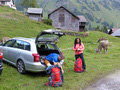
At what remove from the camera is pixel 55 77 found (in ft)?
22.5

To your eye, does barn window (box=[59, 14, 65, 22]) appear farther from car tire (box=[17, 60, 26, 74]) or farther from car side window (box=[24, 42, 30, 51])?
car tire (box=[17, 60, 26, 74])

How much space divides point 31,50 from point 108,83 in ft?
13.4

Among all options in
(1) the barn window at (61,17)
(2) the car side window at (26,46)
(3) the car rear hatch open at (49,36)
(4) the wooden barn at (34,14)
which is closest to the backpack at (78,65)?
(3) the car rear hatch open at (49,36)

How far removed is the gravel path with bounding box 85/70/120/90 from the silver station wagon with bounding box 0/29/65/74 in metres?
2.60

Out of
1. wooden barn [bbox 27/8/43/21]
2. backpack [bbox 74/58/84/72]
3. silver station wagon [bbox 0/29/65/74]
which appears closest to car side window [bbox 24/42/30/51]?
silver station wagon [bbox 0/29/65/74]

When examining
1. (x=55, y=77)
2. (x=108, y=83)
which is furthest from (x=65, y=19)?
(x=55, y=77)

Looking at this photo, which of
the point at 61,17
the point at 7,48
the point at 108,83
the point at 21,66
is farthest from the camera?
the point at 61,17

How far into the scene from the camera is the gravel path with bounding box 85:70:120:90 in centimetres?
695

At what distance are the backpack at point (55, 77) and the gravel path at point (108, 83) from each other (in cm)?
136

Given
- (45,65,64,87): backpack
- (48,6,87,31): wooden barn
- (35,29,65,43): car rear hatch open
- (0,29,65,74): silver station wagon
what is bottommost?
(45,65,64,87): backpack

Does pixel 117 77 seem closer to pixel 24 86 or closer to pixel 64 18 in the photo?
pixel 24 86

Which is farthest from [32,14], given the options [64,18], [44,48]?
[44,48]

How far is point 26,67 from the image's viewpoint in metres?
7.70

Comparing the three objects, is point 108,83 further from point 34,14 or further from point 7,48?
point 34,14
